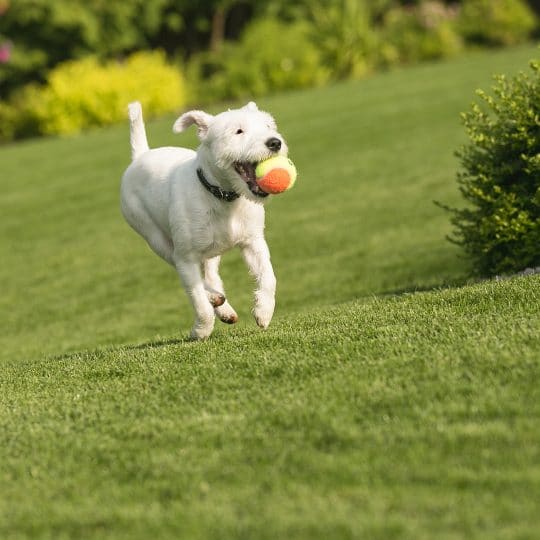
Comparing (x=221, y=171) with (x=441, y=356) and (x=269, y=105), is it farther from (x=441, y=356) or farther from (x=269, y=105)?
(x=269, y=105)

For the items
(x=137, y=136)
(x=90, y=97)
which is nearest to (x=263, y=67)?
(x=90, y=97)

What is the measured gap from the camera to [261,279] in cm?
680

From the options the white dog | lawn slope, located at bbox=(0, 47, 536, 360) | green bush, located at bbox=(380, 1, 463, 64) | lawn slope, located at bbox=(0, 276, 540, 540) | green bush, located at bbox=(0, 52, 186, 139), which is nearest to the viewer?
lawn slope, located at bbox=(0, 276, 540, 540)

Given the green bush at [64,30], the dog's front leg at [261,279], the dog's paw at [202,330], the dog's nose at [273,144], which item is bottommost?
the green bush at [64,30]

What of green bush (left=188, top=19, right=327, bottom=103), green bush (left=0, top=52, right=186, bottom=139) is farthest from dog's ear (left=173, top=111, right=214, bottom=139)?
green bush (left=188, top=19, right=327, bottom=103)

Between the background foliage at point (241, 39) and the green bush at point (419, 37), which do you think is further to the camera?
the green bush at point (419, 37)

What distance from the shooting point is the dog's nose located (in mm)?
6219

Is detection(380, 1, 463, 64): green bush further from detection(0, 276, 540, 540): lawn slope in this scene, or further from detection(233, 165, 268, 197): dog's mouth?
detection(0, 276, 540, 540): lawn slope

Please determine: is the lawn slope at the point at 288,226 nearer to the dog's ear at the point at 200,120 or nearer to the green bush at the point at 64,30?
the dog's ear at the point at 200,120

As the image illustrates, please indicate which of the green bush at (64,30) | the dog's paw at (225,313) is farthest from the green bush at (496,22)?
the dog's paw at (225,313)

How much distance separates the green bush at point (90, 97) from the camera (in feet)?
99.0

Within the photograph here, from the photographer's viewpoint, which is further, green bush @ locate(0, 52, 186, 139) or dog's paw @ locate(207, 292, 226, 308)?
green bush @ locate(0, 52, 186, 139)

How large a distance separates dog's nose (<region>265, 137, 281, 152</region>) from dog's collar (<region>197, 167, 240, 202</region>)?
0.53 meters

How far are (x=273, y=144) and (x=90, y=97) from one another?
80.7ft
